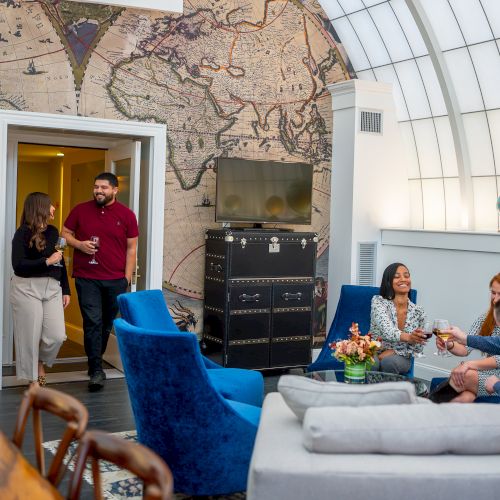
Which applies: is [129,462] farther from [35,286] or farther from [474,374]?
[35,286]

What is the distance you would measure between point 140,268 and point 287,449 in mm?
5095

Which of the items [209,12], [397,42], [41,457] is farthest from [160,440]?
[397,42]

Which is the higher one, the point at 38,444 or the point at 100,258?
the point at 100,258

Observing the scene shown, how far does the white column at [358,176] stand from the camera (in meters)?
8.43

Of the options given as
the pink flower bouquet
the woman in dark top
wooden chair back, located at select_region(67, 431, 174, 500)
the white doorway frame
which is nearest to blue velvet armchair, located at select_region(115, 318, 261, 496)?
the pink flower bouquet

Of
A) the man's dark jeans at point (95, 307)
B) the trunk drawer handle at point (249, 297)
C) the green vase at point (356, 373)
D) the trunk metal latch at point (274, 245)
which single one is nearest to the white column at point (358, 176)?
the trunk metal latch at point (274, 245)

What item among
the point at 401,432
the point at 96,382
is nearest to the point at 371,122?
the point at 96,382

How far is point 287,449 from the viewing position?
2.77 meters

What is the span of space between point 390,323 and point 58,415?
3.80 metres

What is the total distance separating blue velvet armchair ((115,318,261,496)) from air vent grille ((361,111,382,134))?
504cm

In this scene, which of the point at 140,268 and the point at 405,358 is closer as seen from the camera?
the point at 405,358

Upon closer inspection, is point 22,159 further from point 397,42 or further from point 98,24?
point 397,42

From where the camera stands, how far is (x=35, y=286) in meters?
6.51

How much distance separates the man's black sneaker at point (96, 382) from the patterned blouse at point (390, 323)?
7.92 feet
